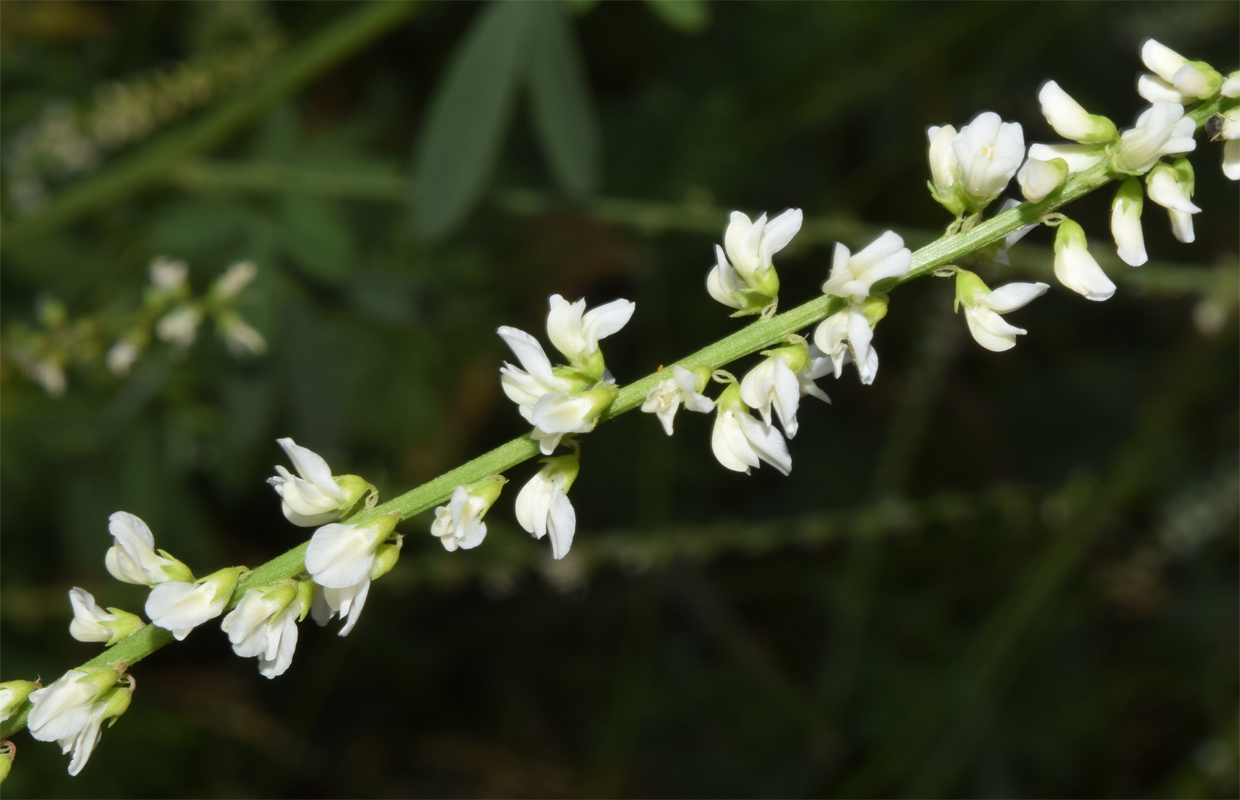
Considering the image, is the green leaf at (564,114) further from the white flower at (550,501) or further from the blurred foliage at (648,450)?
the white flower at (550,501)

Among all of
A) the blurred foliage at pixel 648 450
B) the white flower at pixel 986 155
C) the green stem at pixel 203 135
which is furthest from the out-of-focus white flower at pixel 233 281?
the white flower at pixel 986 155

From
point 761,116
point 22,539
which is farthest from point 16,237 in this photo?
point 761,116

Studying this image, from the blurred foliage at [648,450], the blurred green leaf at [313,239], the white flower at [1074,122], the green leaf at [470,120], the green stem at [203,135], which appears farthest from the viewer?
the blurred foliage at [648,450]

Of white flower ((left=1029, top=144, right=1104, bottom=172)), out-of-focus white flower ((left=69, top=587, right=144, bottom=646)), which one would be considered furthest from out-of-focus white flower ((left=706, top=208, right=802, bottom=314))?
out-of-focus white flower ((left=69, top=587, right=144, bottom=646))

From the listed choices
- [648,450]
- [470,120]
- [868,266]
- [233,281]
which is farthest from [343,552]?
[648,450]

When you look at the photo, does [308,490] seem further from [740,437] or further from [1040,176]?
[1040,176]
